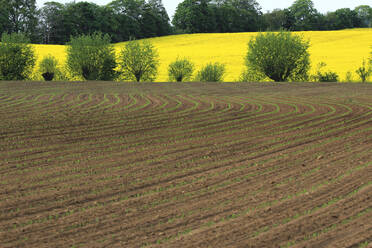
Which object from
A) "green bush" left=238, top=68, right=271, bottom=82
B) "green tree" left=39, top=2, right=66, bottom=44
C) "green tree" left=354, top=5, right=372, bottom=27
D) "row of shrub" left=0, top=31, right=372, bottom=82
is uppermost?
"green tree" left=354, top=5, right=372, bottom=27

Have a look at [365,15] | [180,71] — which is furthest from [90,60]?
[365,15]

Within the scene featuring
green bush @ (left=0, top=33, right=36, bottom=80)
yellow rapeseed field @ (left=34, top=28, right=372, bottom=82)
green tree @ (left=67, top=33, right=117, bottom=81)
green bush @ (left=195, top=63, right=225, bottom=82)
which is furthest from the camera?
yellow rapeseed field @ (left=34, top=28, right=372, bottom=82)

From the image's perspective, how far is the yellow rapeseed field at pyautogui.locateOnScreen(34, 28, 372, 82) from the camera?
47344mm

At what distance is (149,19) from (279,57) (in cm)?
5724

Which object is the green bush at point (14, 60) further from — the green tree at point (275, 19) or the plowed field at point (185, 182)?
the green tree at point (275, 19)

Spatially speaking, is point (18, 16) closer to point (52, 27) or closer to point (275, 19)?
point (52, 27)

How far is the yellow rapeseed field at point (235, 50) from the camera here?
155ft

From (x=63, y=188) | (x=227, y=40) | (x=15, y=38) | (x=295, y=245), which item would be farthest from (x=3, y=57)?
(x=295, y=245)

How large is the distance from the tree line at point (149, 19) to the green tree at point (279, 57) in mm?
42772

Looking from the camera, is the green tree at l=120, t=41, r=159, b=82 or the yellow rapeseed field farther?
the yellow rapeseed field

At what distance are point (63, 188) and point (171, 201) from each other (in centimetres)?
185

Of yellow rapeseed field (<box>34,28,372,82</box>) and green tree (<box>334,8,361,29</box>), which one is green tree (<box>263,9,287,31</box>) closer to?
green tree (<box>334,8,361,29</box>)

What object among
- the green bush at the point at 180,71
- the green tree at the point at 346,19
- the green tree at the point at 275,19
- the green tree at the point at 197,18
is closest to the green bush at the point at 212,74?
the green bush at the point at 180,71

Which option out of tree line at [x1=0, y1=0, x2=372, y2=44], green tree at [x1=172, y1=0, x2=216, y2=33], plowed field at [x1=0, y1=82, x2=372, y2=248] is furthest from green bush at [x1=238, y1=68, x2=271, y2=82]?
green tree at [x1=172, y1=0, x2=216, y2=33]
